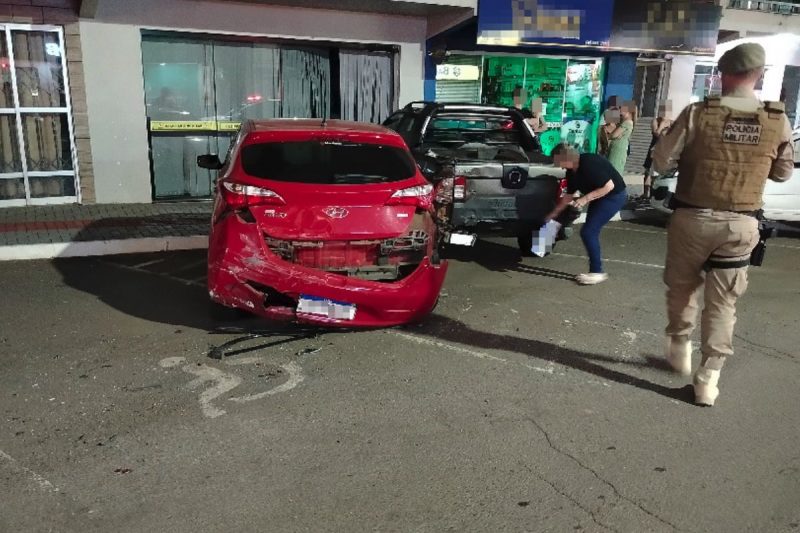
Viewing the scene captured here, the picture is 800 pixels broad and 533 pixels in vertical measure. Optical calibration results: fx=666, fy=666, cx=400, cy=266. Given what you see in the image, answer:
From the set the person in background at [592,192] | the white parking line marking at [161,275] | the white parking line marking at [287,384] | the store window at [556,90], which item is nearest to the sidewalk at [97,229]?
the white parking line marking at [161,275]

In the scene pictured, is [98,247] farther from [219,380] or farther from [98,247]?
[219,380]

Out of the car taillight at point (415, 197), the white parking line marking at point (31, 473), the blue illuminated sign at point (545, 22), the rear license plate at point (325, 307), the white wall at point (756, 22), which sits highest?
the white wall at point (756, 22)

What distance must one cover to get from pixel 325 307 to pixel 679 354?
2384 mm

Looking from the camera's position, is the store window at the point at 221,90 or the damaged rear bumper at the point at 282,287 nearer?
the damaged rear bumper at the point at 282,287

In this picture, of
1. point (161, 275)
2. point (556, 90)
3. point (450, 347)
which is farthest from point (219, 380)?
point (556, 90)

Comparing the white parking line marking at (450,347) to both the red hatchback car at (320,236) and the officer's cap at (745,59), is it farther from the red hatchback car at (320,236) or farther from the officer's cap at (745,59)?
the officer's cap at (745,59)

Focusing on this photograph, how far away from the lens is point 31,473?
124 inches

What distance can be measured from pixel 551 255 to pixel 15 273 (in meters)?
5.90

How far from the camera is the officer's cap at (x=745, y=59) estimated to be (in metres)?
3.73

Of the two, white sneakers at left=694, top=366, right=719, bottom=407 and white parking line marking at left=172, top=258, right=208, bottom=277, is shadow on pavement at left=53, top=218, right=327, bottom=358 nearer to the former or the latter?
white parking line marking at left=172, top=258, right=208, bottom=277

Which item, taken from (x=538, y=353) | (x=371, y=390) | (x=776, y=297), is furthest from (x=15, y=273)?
(x=776, y=297)

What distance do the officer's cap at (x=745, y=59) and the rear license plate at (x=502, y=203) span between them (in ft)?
10.8

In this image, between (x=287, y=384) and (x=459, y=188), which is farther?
(x=459, y=188)

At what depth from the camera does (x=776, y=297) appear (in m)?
6.46
